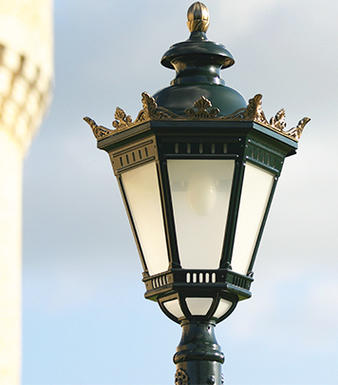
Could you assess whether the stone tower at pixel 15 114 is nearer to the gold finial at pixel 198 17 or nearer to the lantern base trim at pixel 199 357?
the lantern base trim at pixel 199 357

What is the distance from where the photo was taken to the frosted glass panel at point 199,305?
1238 centimetres

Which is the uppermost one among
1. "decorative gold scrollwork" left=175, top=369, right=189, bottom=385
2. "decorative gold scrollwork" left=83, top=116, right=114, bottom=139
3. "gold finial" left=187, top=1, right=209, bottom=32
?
"gold finial" left=187, top=1, right=209, bottom=32

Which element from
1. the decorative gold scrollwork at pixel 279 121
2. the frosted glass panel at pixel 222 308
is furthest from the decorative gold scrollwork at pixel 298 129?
the frosted glass panel at pixel 222 308

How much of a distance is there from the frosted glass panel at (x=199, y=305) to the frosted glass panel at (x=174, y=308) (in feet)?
0.28

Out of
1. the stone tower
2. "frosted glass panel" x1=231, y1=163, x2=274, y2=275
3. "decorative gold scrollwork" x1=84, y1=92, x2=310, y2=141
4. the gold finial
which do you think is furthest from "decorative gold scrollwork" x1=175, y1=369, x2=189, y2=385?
the stone tower

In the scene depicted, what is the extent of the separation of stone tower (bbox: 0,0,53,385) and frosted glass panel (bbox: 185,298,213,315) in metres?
4.93

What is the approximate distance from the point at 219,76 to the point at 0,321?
21.2 feet

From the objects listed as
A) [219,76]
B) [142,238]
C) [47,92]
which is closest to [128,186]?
[142,238]

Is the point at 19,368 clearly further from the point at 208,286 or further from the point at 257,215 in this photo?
the point at 257,215

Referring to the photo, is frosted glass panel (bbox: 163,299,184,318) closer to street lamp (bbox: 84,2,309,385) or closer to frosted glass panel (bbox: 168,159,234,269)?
street lamp (bbox: 84,2,309,385)

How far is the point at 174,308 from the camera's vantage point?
491 inches

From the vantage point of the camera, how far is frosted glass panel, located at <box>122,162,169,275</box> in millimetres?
12703

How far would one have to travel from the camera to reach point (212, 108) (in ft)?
40.9

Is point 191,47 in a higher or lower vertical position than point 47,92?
higher
